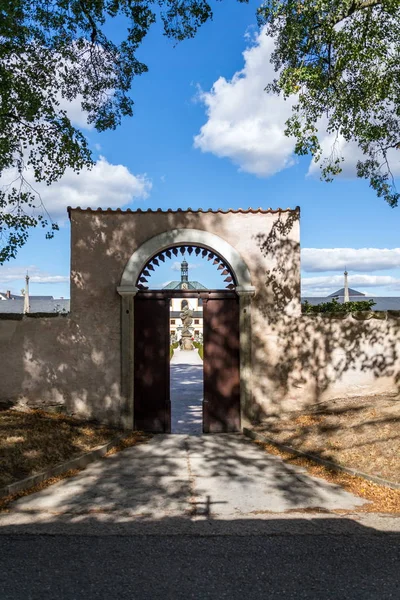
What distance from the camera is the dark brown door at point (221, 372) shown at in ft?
34.0

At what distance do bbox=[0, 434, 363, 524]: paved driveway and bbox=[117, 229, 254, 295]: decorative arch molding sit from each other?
12.0 ft

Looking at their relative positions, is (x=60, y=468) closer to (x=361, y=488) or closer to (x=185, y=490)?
(x=185, y=490)

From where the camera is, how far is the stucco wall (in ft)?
33.4

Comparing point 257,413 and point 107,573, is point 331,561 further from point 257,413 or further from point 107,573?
point 257,413

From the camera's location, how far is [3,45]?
29.7 ft

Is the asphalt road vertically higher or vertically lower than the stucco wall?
lower

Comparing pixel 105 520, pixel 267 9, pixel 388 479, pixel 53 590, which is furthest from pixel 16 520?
pixel 267 9

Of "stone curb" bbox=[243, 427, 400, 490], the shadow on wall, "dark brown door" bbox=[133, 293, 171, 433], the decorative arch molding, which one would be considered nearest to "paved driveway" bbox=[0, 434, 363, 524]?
"stone curb" bbox=[243, 427, 400, 490]

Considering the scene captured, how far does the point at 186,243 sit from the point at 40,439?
4.99 meters

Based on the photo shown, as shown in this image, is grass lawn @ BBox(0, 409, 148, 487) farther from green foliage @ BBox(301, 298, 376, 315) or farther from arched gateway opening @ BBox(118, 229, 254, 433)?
green foliage @ BBox(301, 298, 376, 315)

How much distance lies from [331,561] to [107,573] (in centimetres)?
191

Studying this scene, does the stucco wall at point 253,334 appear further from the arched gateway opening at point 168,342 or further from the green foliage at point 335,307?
the green foliage at point 335,307

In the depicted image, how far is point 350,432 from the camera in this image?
8164 millimetres

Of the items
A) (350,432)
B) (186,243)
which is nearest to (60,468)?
(350,432)
